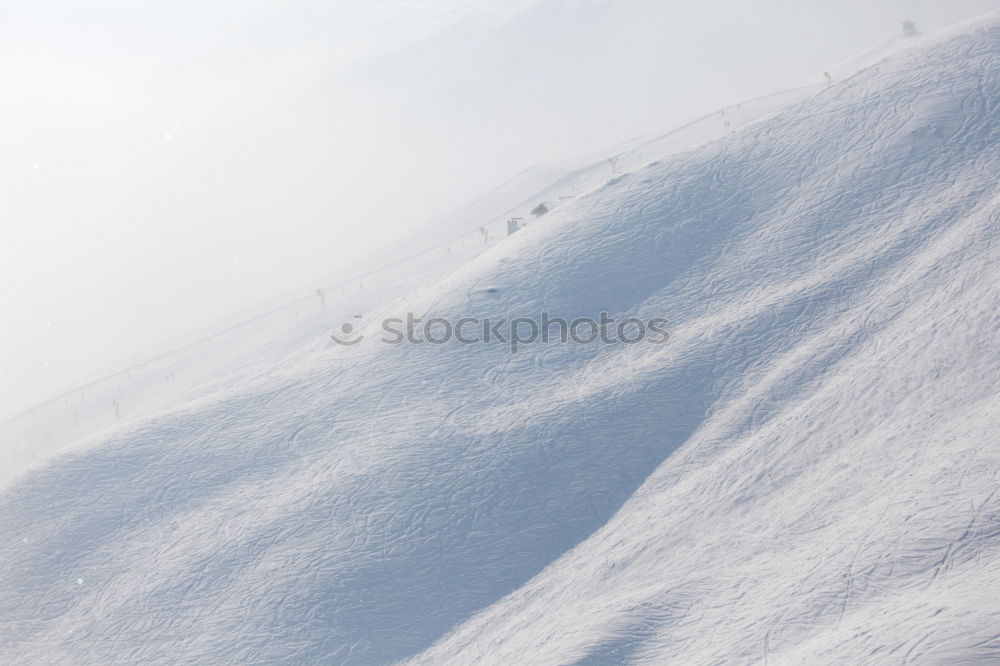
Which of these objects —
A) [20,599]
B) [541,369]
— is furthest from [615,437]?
[20,599]

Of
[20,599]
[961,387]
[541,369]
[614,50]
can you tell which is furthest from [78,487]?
[614,50]

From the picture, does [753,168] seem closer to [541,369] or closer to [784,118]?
[784,118]

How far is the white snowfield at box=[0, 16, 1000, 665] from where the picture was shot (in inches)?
651

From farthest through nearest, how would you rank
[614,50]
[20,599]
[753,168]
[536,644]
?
1. [614,50]
2. [753,168]
3. [20,599]
4. [536,644]

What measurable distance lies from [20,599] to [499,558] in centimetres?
1478

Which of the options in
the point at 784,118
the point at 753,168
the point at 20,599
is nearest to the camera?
the point at 20,599

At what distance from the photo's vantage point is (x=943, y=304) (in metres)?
23.0

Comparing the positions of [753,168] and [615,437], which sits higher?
[753,168]

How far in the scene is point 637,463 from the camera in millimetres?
23094

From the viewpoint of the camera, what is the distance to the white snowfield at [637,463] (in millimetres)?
16547

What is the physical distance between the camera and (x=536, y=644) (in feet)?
58.3

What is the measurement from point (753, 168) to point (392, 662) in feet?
81.0

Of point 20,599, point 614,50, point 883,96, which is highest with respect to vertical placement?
point 614,50

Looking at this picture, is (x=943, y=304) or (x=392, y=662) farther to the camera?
(x=943, y=304)
